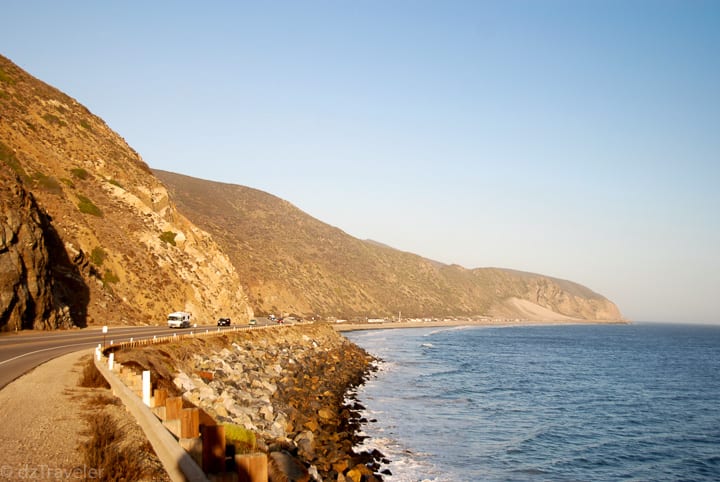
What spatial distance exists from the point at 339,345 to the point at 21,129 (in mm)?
44454

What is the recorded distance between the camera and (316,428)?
88.6 ft

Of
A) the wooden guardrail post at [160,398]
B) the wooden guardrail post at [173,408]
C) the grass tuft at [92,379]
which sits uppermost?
the wooden guardrail post at [173,408]

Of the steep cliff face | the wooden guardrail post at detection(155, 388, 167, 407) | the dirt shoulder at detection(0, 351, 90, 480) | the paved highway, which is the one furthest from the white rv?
the wooden guardrail post at detection(155, 388, 167, 407)

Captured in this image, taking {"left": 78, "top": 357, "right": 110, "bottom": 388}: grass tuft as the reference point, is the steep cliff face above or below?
above

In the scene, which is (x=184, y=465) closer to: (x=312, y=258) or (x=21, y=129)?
(x=21, y=129)

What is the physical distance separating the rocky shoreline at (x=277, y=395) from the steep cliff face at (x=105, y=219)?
1520 centimetres

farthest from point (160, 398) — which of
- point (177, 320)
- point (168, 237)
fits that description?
point (168, 237)

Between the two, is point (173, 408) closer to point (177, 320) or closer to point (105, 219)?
point (177, 320)

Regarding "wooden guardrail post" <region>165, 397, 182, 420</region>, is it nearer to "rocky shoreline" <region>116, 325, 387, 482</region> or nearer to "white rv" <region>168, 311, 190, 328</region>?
"rocky shoreline" <region>116, 325, 387, 482</region>

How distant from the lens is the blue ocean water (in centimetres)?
2619

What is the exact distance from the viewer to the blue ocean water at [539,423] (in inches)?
1031

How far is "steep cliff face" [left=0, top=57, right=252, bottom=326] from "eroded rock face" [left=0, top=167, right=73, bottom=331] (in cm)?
593

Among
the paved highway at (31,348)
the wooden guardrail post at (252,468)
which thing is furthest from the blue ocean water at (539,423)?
the wooden guardrail post at (252,468)

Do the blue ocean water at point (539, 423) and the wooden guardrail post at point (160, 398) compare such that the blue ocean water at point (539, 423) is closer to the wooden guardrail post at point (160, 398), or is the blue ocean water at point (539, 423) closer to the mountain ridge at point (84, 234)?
the wooden guardrail post at point (160, 398)
